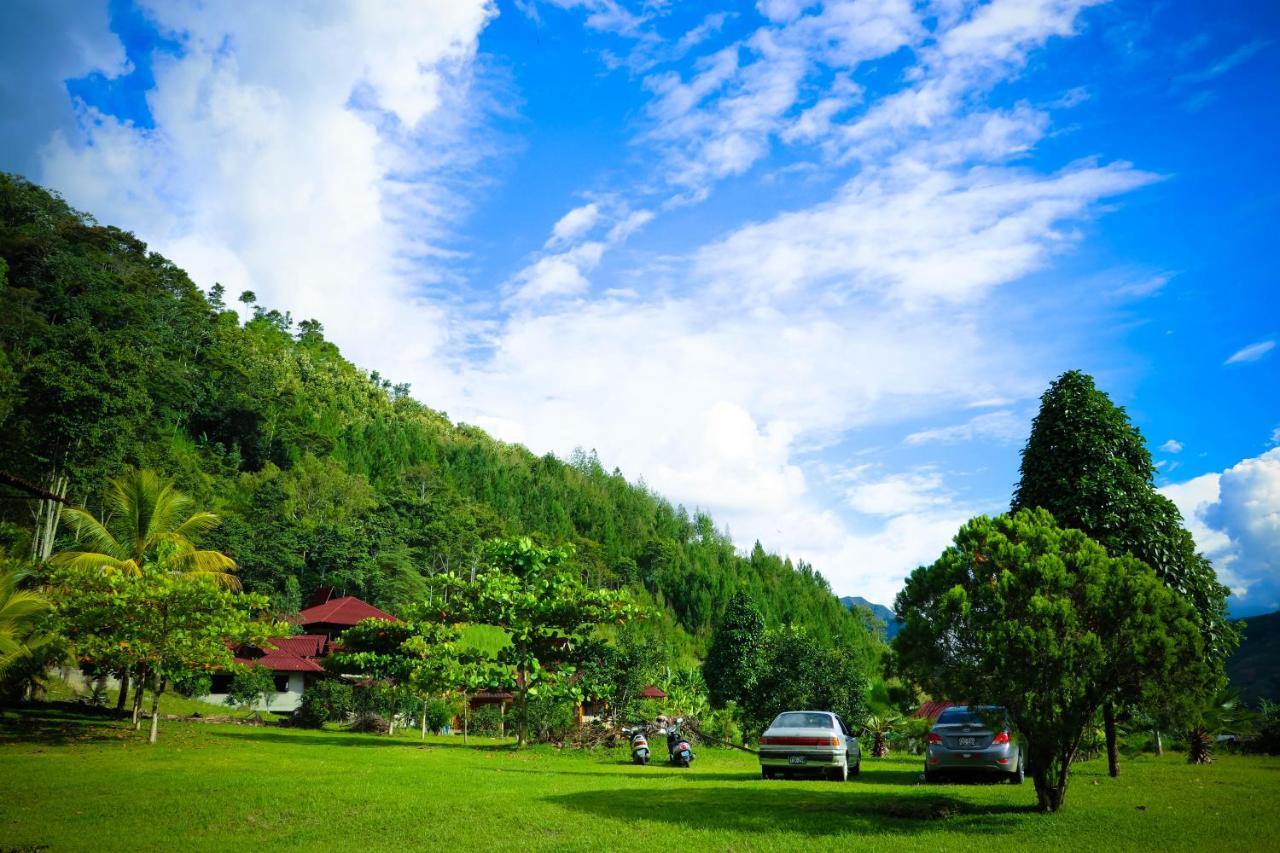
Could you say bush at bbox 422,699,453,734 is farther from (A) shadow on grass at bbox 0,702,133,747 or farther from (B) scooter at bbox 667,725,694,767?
(B) scooter at bbox 667,725,694,767

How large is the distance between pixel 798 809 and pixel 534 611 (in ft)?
37.2

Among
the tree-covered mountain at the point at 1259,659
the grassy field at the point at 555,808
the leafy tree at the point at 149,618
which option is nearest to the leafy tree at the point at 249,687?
the leafy tree at the point at 149,618

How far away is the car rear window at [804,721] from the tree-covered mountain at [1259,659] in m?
87.8

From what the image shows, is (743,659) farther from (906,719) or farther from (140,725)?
(140,725)

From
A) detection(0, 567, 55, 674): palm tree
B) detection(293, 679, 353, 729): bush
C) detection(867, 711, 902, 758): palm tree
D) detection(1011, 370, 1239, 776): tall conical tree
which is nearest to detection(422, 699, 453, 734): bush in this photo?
detection(293, 679, 353, 729): bush

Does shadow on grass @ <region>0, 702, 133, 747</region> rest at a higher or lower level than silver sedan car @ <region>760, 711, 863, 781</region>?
lower

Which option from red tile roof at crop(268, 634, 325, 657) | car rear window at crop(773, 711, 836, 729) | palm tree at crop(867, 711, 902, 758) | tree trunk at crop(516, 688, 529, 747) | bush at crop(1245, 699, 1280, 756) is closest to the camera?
car rear window at crop(773, 711, 836, 729)

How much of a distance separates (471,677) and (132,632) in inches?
327

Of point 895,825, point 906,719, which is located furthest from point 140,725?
point 906,719

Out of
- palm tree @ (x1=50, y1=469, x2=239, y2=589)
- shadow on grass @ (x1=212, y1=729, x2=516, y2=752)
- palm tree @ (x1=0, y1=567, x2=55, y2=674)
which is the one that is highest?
palm tree @ (x1=50, y1=469, x2=239, y2=589)

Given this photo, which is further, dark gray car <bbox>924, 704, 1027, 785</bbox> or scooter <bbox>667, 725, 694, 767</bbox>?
scooter <bbox>667, 725, 694, 767</bbox>

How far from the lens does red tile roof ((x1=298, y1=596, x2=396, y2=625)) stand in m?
43.7

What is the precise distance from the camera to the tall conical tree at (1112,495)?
1616 centimetres

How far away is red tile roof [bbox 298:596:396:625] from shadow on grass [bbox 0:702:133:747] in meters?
18.6
